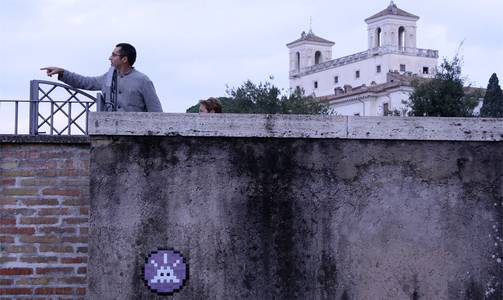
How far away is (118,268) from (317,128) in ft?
5.34

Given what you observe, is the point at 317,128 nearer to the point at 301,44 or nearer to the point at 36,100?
the point at 36,100

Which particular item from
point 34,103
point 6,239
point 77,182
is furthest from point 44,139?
point 6,239

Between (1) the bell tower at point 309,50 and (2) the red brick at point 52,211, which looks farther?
(1) the bell tower at point 309,50

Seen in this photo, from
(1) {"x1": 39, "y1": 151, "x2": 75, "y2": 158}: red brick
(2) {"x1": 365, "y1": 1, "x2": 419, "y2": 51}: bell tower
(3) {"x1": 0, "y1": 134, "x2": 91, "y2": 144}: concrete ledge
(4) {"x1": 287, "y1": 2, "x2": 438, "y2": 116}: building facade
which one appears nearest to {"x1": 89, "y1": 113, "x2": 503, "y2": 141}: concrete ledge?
(3) {"x1": 0, "y1": 134, "x2": 91, "y2": 144}: concrete ledge

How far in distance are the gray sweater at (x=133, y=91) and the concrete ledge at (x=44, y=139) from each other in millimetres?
403

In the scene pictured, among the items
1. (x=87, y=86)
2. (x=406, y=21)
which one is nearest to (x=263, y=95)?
(x=87, y=86)

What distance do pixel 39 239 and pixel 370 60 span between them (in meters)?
112

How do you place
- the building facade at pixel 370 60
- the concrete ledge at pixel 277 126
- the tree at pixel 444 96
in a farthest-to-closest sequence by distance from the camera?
the building facade at pixel 370 60 < the tree at pixel 444 96 < the concrete ledge at pixel 277 126

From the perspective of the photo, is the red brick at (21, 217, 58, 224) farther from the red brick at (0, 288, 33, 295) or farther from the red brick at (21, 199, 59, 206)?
the red brick at (0, 288, 33, 295)

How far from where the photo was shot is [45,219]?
9367 mm

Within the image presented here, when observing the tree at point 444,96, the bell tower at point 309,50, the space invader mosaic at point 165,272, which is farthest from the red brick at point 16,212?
the bell tower at point 309,50

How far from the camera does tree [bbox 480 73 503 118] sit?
65.1 m

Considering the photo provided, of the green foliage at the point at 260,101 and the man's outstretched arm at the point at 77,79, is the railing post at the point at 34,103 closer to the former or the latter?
the man's outstretched arm at the point at 77,79

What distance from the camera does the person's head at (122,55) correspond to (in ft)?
31.5
